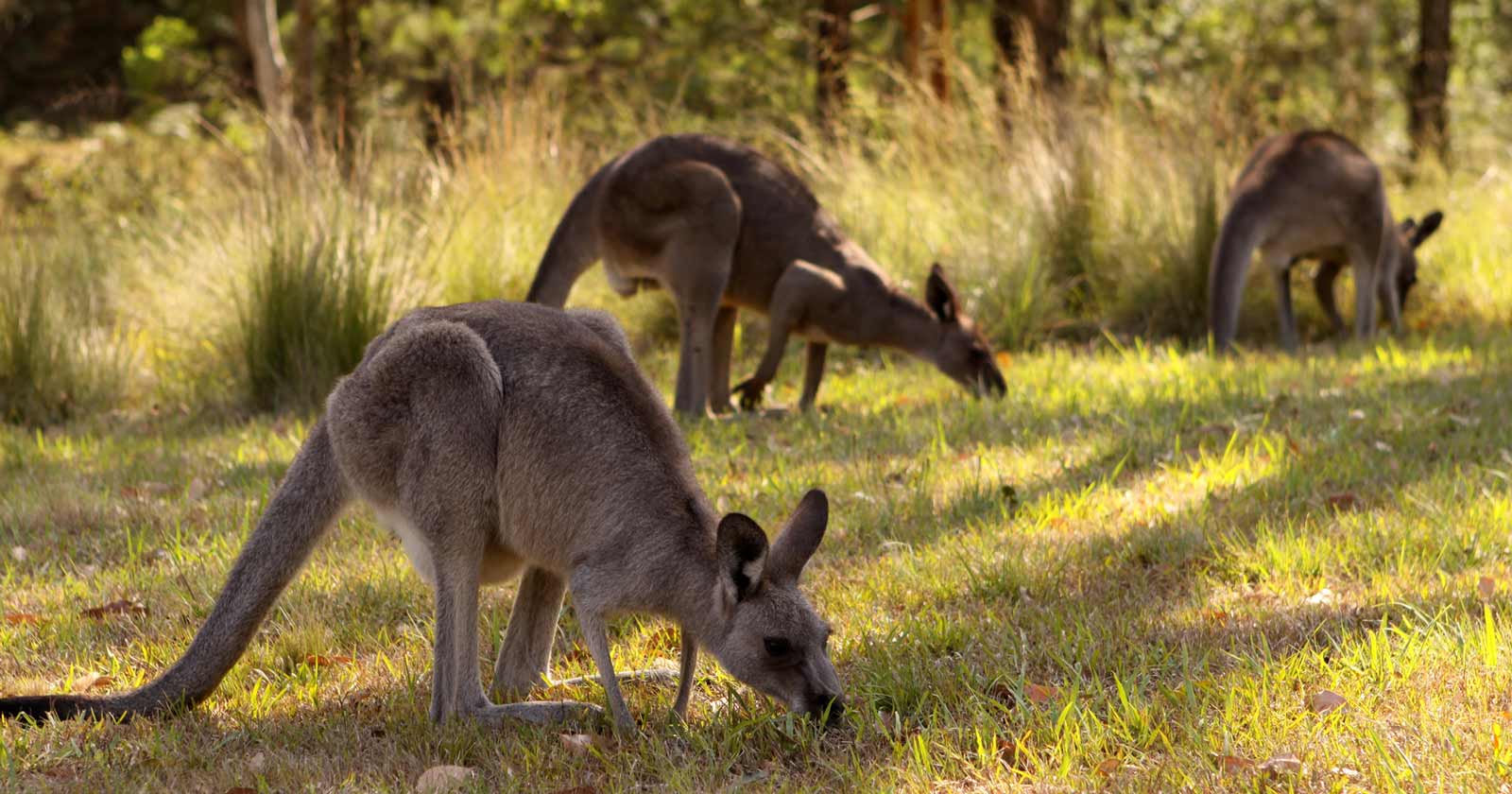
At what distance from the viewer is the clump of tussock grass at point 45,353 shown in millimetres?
7574

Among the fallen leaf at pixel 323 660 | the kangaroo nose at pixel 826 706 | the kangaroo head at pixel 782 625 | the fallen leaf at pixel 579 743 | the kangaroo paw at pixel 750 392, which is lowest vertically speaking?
the kangaroo paw at pixel 750 392

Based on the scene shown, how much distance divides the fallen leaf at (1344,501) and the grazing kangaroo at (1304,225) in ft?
11.3

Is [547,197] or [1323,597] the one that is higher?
[547,197]

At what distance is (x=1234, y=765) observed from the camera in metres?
3.02

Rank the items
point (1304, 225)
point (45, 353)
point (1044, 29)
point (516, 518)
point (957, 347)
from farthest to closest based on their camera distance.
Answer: point (1044, 29) → point (1304, 225) → point (45, 353) → point (957, 347) → point (516, 518)

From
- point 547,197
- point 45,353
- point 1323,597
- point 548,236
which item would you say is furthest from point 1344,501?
point 45,353

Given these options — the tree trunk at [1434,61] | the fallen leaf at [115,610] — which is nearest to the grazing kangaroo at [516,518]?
the fallen leaf at [115,610]

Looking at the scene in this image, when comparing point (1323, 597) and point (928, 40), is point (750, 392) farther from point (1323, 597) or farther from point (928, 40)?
point (928, 40)

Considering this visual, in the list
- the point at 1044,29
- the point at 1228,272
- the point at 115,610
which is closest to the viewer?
the point at 115,610

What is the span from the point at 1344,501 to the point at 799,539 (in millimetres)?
2480

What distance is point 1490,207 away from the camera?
1091 centimetres

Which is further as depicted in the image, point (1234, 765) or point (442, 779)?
point (442, 779)

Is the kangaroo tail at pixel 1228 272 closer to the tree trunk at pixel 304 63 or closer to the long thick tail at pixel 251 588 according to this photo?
the long thick tail at pixel 251 588

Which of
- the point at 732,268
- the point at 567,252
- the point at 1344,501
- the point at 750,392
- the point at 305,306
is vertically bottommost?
the point at 750,392
